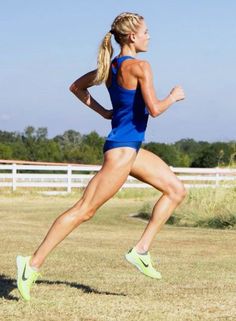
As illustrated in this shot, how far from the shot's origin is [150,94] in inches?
257

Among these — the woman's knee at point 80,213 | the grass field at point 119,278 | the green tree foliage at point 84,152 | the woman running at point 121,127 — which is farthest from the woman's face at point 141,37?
the green tree foliage at point 84,152

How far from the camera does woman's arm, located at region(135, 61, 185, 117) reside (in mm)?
6520

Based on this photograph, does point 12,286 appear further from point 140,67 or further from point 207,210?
point 207,210

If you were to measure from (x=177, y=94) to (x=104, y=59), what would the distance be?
0.66 meters

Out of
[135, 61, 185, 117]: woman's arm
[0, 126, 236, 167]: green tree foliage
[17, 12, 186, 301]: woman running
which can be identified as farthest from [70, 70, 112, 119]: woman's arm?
[0, 126, 236, 167]: green tree foliage

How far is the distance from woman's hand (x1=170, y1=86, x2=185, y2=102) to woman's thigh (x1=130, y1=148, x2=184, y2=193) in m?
0.61

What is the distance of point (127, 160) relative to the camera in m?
6.77

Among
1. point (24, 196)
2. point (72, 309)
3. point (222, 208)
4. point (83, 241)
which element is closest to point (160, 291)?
point (72, 309)

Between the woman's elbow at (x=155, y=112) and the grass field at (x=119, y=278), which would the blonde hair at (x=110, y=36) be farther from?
the grass field at (x=119, y=278)

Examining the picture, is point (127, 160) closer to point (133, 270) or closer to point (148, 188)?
point (133, 270)

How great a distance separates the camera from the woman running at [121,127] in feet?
21.7

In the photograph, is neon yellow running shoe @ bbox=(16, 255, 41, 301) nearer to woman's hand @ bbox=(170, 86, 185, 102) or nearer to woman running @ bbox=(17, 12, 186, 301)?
woman running @ bbox=(17, 12, 186, 301)

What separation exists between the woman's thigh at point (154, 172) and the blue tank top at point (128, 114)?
0.28 meters

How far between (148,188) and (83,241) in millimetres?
17760
